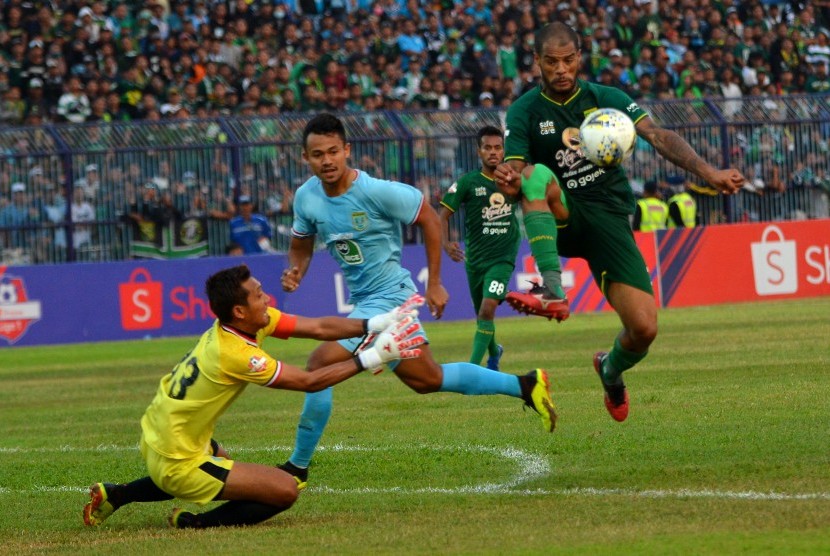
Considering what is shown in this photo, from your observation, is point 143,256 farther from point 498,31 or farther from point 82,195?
point 498,31

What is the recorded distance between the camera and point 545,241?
29.7 ft

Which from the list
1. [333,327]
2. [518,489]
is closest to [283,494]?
[333,327]

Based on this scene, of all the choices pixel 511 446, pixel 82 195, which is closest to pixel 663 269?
pixel 82 195

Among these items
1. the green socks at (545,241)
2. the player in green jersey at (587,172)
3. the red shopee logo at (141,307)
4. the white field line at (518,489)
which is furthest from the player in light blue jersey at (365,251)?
the red shopee logo at (141,307)

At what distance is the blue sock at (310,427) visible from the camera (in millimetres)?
9033

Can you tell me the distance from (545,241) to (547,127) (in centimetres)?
78

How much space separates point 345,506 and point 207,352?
128 centimetres

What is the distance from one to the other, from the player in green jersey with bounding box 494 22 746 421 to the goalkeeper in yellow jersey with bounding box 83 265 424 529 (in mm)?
1912

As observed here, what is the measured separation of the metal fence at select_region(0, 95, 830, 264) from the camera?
931 inches

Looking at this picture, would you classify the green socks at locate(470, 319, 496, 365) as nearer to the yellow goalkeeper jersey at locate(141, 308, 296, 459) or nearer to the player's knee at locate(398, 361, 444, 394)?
the player's knee at locate(398, 361, 444, 394)

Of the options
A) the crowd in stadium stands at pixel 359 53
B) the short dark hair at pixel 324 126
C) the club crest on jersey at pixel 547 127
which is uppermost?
the crowd in stadium stands at pixel 359 53

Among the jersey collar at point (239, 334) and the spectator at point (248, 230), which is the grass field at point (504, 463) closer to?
the jersey collar at point (239, 334)

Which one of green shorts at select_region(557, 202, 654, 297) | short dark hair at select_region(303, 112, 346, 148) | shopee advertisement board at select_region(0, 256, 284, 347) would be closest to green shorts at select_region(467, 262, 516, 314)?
green shorts at select_region(557, 202, 654, 297)

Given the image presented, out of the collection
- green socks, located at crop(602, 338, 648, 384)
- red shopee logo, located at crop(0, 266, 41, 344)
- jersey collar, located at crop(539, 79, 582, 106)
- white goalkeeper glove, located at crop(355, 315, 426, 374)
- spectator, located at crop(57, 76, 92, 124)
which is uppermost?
spectator, located at crop(57, 76, 92, 124)
